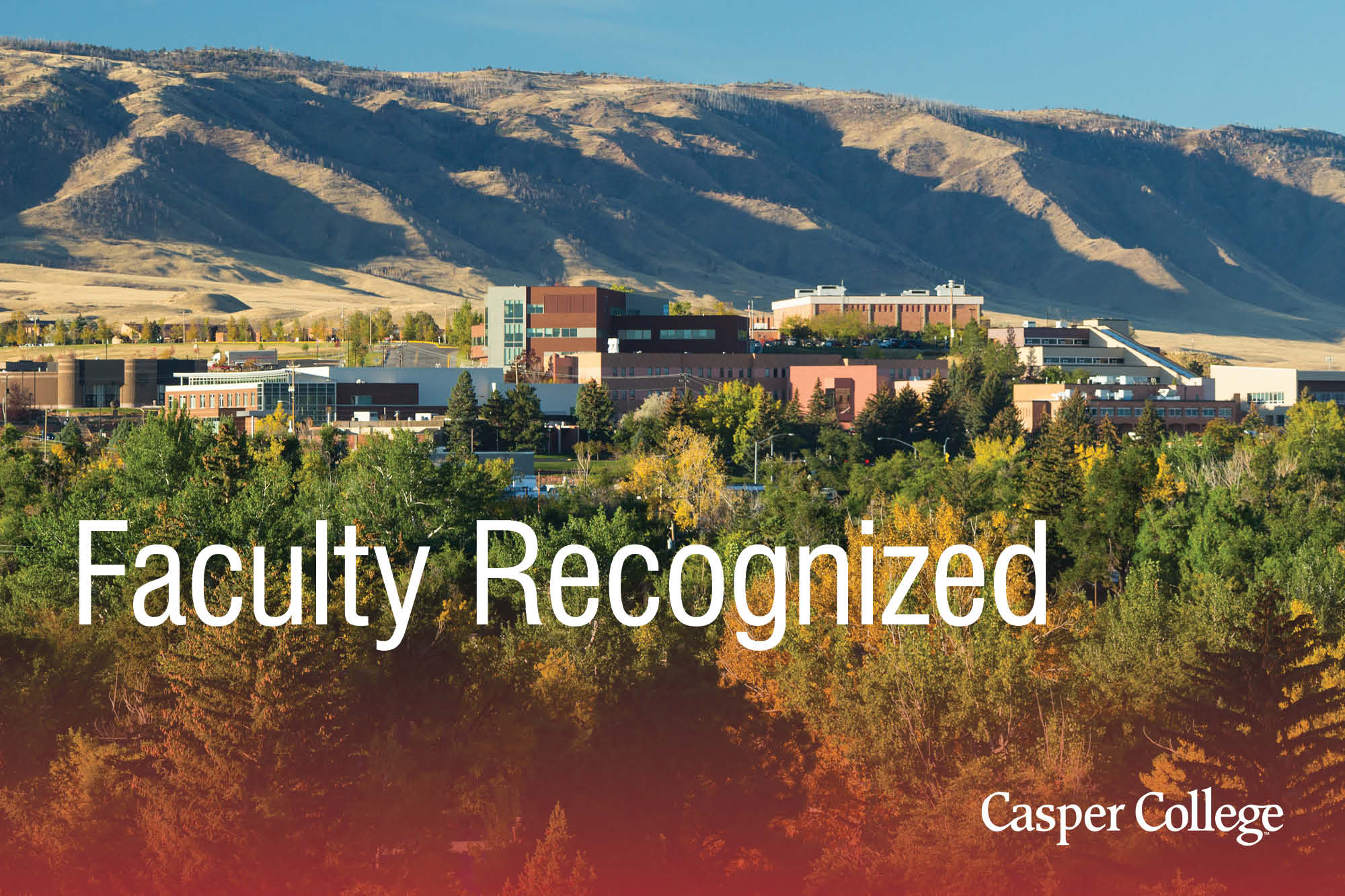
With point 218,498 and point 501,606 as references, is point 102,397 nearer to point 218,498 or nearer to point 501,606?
point 218,498

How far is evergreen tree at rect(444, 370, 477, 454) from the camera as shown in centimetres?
14488

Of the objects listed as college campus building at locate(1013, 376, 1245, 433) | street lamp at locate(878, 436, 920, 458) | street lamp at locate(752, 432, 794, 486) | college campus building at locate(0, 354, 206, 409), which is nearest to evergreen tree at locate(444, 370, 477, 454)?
street lamp at locate(752, 432, 794, 486)

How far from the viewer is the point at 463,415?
14850cm

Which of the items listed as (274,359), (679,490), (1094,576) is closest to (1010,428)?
(679,490)

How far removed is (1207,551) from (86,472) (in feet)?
205

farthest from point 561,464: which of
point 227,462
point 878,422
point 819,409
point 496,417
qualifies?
point 227,462

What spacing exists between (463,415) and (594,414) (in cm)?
1178

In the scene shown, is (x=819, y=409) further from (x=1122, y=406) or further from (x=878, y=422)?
(x=1122, y=406)

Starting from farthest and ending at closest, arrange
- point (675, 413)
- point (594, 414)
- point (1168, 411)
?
point (1168, 411) < point (594, 414) < point (675, 413)

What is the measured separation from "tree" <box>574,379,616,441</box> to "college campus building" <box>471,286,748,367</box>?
3263 centimetres

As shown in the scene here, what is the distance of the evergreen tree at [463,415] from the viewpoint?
475 ft

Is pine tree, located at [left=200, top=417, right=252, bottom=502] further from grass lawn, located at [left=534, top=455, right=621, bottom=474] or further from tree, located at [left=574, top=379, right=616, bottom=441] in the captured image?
tree, located at [left=574, top=379, right=616, bottom=441]

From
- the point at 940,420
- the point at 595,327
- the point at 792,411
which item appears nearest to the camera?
the point at 940,420

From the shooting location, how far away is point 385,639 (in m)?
73.6
